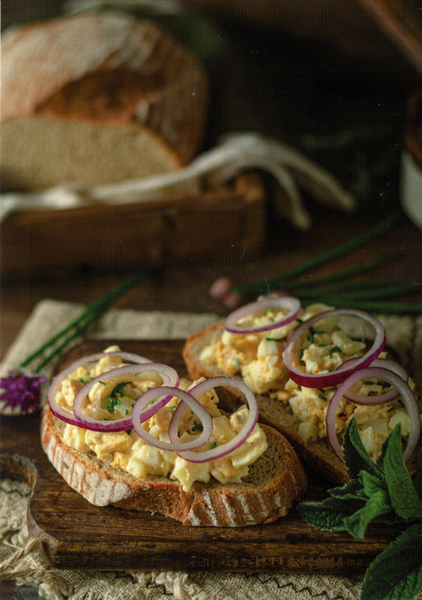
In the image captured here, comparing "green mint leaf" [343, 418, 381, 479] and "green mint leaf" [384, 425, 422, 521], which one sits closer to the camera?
"green mint leaf" [384, 425, 422, 521]

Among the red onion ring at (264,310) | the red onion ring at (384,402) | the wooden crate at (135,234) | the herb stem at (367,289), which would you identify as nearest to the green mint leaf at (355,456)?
the red onion ring at (384,402)

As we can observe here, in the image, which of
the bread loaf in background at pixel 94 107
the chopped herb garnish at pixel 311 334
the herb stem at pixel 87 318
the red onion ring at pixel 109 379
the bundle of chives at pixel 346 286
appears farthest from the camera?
the bread loaf in background at pixel 94 107

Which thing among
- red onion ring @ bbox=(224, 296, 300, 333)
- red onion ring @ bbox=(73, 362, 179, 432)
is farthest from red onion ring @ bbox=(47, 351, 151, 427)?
red onion ring @ bbox=(224, 296, 300, 333)

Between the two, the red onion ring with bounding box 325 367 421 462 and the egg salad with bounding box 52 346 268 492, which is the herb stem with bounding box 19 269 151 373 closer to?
the egg salad with bounding box 52 346 268 492

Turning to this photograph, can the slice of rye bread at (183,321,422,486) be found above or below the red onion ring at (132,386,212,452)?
below

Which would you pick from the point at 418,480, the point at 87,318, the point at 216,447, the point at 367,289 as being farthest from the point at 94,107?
the point at 418,480

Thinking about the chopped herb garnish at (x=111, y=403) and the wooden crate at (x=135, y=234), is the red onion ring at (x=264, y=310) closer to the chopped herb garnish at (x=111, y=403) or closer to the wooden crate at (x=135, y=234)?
the chopped herb garnish at (x=111, y=403)

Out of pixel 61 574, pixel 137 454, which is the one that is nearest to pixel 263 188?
pixel 137 454

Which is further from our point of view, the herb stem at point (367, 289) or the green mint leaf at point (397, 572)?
the herb stem at point (367, 289)
